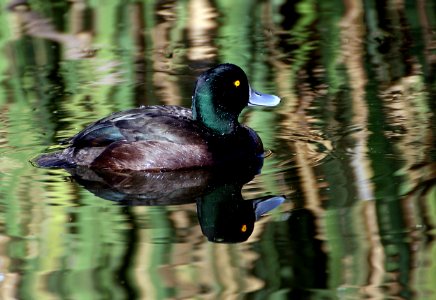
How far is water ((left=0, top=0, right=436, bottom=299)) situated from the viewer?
238 inches

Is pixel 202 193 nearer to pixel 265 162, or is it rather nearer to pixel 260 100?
pixel 265 162

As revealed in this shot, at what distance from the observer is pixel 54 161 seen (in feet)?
27.4

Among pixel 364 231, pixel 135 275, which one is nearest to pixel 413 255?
pixel 364 231

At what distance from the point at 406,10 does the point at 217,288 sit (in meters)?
7.57

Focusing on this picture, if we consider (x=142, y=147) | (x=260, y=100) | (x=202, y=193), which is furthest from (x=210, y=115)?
(x=202, y=193)

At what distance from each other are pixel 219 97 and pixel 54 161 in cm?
136

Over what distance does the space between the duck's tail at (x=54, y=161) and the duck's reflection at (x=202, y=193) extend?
0.10m

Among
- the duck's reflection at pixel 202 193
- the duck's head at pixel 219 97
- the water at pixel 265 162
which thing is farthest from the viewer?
the duck's head at pixel 219 97

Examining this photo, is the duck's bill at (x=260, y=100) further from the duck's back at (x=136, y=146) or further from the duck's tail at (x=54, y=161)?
the duck's tail at (x=54, y=161)

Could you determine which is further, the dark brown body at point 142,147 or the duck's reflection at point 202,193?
the dark brown body at point 142,147

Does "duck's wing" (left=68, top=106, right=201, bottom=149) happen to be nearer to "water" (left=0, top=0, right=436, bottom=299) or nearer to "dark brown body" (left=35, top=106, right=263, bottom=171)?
"dark brown body" (left=35, top=106, right=263, bottom=171)

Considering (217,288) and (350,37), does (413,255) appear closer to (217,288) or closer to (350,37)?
(217,288)

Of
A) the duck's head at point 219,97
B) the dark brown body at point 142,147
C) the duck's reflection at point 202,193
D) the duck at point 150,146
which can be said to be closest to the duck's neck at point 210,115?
the duck's head at point 219,97

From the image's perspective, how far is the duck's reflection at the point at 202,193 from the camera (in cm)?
697
